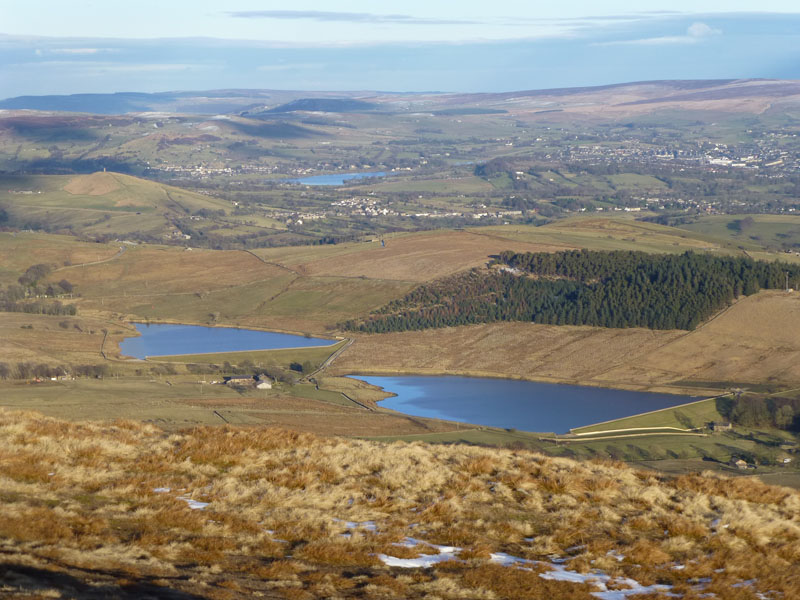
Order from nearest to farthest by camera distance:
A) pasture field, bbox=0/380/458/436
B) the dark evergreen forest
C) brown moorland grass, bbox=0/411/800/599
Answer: brown moorland grass, bbox=0/411/800/599, pasture field, bbox=0/380/458/436, the dark evergreen forest

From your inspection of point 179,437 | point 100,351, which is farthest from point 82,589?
point 100,351

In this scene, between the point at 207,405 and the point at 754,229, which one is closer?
the point at 207,405

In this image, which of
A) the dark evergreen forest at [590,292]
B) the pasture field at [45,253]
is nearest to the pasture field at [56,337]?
the pasture field at [45,253]

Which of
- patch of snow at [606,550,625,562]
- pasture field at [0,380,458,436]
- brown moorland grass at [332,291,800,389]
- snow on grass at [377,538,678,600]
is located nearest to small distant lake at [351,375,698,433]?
brown moorland grass at [332,291,800,389]

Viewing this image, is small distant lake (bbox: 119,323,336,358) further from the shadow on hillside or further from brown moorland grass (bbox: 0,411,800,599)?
the shadow on hillside

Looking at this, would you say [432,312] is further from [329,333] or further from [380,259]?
[380,259]

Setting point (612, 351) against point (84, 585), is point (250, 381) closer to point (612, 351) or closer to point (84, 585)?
point (612, 351)

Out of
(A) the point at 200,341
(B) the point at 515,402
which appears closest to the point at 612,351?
(B) the point at 515,402
